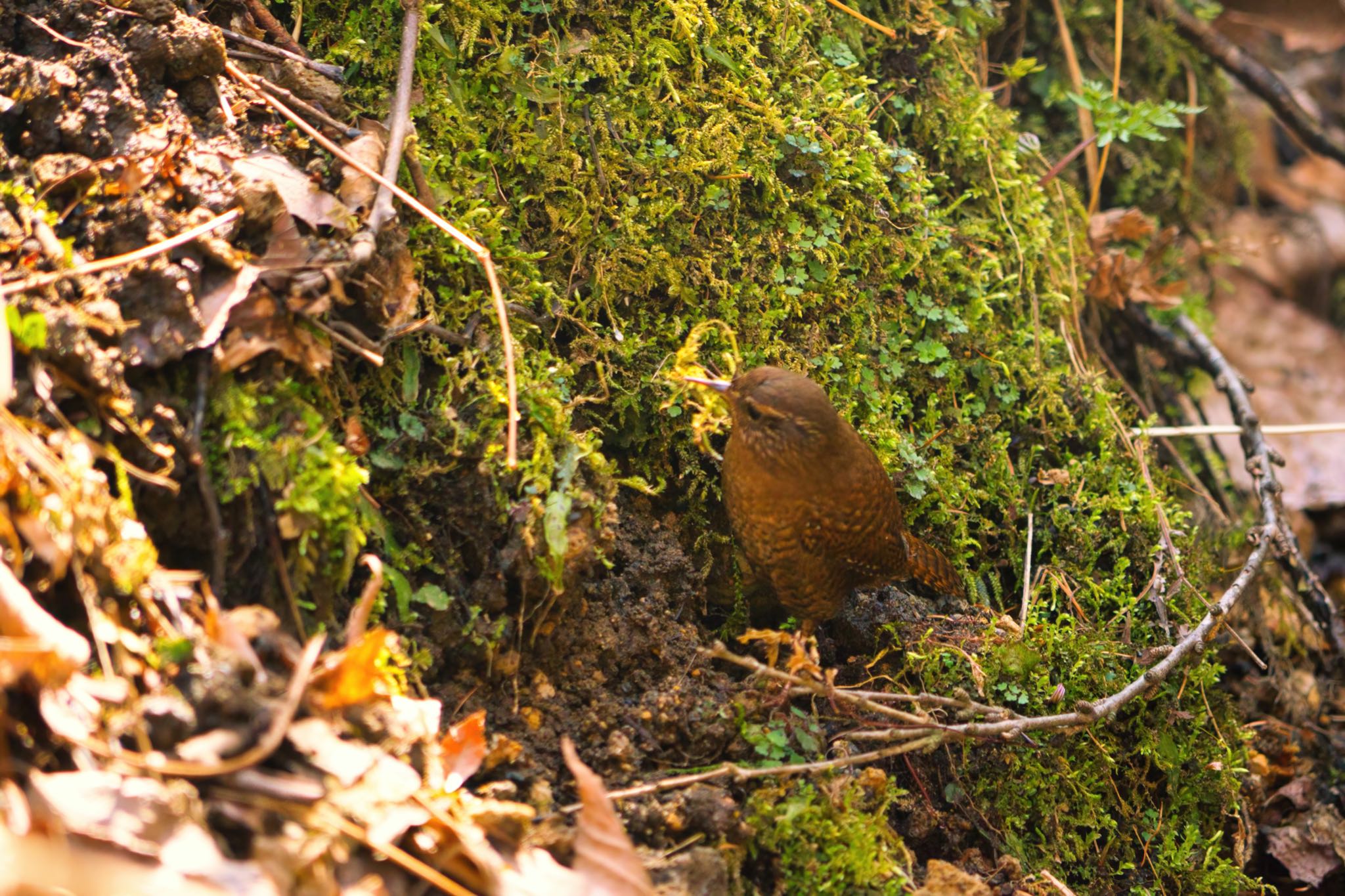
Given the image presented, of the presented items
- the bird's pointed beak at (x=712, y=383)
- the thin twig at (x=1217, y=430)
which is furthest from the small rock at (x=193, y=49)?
the thin twig at (x=1217, y=430)

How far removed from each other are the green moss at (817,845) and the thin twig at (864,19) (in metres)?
2.67

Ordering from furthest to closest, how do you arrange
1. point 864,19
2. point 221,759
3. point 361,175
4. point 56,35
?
point 864,19, point 361,175, point 56,35, point 221,759

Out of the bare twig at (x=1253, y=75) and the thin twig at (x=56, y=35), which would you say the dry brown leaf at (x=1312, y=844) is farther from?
the thin twig at (x=56, y=35)

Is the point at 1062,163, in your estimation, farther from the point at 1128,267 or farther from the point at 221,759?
the point at 221,759

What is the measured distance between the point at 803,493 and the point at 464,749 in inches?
53.5

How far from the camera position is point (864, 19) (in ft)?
12.1

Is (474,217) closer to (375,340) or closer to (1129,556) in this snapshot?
(375,340)

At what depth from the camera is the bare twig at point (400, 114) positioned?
247cm

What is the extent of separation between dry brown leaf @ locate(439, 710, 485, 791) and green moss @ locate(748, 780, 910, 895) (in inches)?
27.2

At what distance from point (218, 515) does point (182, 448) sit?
0.16 metres

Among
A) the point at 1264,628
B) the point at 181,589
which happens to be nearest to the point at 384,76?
the point at 181,589

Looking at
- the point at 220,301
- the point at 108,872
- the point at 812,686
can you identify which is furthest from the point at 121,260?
the point at 812,686

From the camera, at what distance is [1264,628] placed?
399cm

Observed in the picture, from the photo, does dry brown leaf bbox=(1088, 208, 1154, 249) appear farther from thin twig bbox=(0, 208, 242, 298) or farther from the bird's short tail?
thin twig bbox=(0, 208, 242, 298)
